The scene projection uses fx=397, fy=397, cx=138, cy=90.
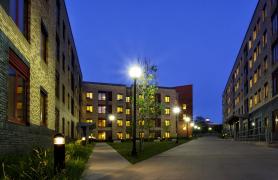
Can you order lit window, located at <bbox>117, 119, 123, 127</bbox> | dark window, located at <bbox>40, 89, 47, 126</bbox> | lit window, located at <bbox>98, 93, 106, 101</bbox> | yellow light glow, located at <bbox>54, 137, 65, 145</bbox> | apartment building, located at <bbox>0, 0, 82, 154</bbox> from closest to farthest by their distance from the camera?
yellow light glow, located at <bbox>54, 137, 65, 145</bbox>, apartment building, located at <bbox>0, 0, 82, 154</bbox>, dark window, located at <bbox>40, 89, 47, 126</bbox>, lit window, located at <bbox>98, 93, 106, 101</bbox>, lit window, located at <bbox>117, 119, 123, 127</bbox>

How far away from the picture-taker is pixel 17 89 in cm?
1509

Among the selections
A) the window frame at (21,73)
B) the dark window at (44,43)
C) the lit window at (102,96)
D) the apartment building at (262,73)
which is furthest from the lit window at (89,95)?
the window frame at (21,73)

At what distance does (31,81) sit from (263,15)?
40.3 meters

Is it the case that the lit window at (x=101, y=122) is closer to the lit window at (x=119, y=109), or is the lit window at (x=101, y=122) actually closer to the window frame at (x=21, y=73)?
the lit window at (x=119, y=109)

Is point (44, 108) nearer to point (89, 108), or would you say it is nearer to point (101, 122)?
point (89, 108)

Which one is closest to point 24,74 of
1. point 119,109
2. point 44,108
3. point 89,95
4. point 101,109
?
point 44,108

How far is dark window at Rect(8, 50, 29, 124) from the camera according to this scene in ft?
45.3

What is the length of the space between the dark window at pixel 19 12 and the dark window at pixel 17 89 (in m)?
1.55

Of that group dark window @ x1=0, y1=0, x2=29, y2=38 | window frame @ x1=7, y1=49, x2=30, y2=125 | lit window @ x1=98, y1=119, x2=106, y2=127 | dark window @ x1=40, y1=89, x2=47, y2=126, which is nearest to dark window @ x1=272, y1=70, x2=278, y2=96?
dark window @ x1=40, y1=89, x2=47, y2=126

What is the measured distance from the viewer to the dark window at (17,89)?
13795mm

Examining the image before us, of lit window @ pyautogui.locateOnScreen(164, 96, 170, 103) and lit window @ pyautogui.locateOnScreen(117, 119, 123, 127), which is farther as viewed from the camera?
lit window @ pyautogui.locateOnScreen(164, 96, 170, 103)

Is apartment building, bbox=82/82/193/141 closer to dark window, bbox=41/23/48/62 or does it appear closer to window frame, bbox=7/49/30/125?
dark window, bbox=41/23/48/62

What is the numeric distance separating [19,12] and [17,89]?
10.2ft

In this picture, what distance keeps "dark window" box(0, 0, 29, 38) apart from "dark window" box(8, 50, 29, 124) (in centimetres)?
155
